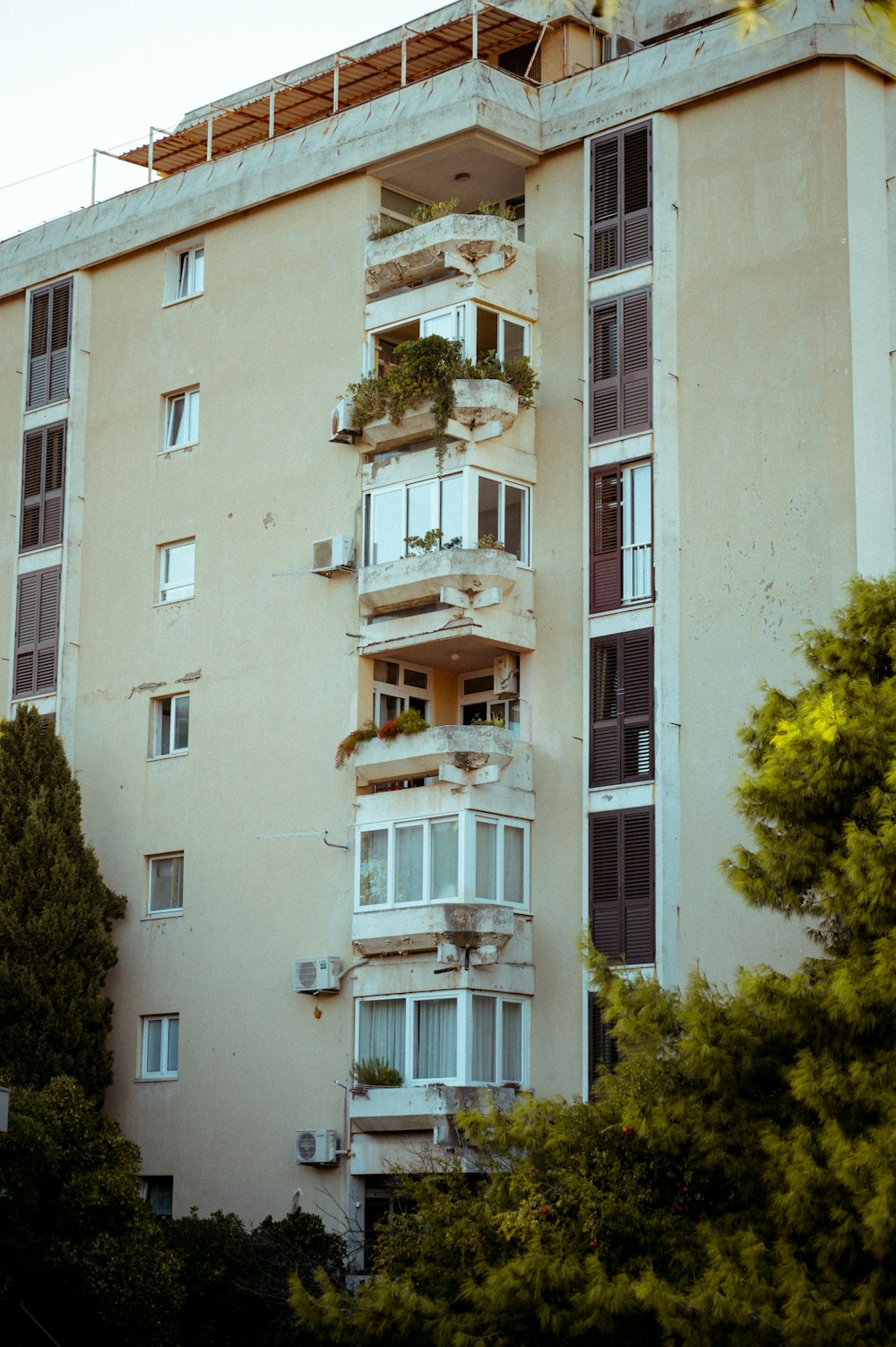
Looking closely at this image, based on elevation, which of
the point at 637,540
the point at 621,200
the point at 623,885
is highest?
the point at 621,200

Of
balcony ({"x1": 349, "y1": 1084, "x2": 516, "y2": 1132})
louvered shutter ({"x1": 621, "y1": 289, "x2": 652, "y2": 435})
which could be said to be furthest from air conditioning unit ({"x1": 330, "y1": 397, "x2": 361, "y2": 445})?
balcony ({"x1": 349, "y1": 1084, "x2": 516, "y2": 1132})

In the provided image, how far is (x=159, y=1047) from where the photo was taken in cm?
3675

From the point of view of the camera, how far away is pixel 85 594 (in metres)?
40.3

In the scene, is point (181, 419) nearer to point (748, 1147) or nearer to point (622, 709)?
point (622, 709)

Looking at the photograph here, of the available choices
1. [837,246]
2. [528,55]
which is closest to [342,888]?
[837,246]

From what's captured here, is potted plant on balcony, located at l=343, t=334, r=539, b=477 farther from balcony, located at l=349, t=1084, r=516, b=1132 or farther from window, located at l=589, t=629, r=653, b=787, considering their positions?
balcony, located at l=349, t=1084, r=516, b=1132

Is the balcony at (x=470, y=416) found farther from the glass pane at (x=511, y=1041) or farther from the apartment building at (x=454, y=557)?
the glass pane at (x=511, y=1041)

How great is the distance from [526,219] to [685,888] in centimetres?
1312

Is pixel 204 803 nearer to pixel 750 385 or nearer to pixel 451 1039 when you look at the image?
pixel 451 1039

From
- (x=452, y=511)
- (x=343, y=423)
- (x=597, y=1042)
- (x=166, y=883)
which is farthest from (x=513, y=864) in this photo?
(x=343, y=423)

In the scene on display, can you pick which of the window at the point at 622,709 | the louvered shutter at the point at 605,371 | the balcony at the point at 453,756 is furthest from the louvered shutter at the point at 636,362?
the balcony at the point at 453,756

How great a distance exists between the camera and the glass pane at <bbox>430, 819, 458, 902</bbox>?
32.8m

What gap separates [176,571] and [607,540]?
9.67 m

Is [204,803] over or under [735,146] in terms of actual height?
under
